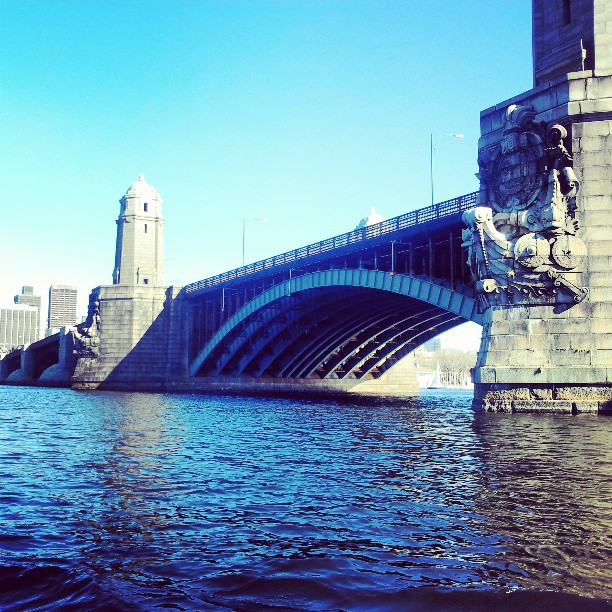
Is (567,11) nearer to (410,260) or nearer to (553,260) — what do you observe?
(553,260)

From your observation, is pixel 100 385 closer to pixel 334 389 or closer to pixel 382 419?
pixel 334 389

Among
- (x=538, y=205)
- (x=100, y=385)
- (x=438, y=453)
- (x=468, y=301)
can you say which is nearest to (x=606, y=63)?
(x=538, y=205)

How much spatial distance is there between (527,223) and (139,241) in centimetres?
6122

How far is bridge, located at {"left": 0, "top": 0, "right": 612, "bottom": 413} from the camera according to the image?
102 feet

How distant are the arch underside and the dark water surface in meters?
28.3

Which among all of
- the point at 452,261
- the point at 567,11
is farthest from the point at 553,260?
the point at 567,11

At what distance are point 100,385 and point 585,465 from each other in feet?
232

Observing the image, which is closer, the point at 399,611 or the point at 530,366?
the point at 399,611

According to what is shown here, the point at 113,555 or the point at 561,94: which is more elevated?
the point at 561,94

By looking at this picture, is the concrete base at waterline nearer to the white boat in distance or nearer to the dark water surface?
the dark water surface

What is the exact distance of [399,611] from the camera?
21.6 feet

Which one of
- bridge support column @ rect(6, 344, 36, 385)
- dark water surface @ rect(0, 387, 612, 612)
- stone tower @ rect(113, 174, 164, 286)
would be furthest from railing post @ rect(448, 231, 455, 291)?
bridge support column @ rect(6, 344, 36, 385)

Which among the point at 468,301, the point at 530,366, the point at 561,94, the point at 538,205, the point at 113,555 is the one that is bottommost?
the point at 113,555

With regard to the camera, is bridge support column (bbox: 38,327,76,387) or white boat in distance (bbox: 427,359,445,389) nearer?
bridge support column (bbox: 38,327,76,387)
